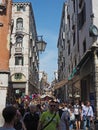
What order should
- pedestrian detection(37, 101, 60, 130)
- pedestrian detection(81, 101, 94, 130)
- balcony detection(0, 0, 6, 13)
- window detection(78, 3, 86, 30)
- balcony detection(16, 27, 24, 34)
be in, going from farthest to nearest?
balcony detection(16, 27, 24, 34) < window detection(78, 3, 86, 30) < balcony detection(0, 0, 6, 13) < pedestrian detection(81, 101, 94, 130) < pedestrian detection(37, 101, 60, 130)

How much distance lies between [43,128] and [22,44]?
39.4 m

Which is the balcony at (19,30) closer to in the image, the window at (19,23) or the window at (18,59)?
the window at (19,23)

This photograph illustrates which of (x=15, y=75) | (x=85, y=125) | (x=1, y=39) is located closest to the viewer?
(x=85, y=125)

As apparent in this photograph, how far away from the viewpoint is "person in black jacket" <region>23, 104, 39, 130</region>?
7.89 m

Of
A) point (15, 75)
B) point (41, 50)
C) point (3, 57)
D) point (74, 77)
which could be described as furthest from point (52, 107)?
point (15, 75)

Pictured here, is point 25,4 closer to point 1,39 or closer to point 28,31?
point 28,31

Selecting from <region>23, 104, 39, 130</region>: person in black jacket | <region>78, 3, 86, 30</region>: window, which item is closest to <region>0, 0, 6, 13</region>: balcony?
<region>78, 3, 86, 30</region>: window

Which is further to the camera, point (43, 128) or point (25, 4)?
point (25, 4)

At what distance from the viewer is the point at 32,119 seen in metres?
7.99

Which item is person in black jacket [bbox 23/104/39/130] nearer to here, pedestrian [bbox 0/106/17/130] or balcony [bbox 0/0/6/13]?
pedestrian [bbox 0/106/17/130]

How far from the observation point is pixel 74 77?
25594mm

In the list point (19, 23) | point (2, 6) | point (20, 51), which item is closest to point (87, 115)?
point (2, 6)

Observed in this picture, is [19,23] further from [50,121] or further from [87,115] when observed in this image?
[50,121]

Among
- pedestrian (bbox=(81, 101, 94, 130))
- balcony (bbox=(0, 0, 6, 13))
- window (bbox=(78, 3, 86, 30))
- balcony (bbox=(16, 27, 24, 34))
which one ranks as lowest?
pedestrian (bbox=(81, 101, 94, 130))
